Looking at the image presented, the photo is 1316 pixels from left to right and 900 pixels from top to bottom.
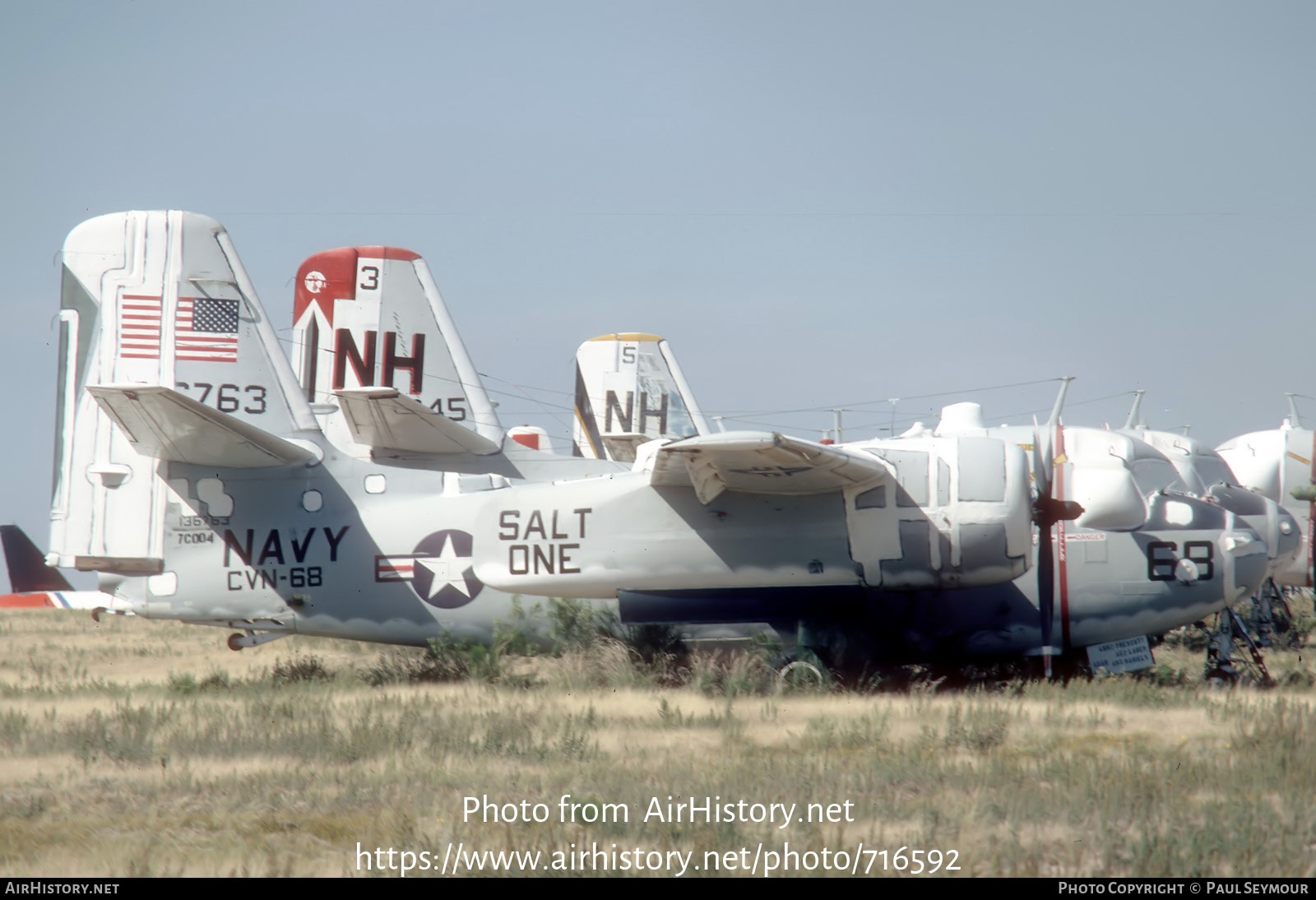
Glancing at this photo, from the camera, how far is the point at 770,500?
36.1ft

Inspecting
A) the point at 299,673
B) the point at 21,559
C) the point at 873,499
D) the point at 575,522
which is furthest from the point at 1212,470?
the point at 21,559

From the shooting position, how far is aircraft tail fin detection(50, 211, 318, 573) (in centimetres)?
1158

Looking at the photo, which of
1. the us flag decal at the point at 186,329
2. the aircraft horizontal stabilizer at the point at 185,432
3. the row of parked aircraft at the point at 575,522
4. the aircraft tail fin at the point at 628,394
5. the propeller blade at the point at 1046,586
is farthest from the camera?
the aircraft tail fin at the point at 628,394

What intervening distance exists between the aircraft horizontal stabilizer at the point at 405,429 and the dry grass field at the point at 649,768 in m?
3.55

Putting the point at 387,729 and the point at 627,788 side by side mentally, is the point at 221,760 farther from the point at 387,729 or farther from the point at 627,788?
the point at 627,788

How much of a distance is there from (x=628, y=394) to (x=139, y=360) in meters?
12.5

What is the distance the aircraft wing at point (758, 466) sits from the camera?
9406 millimetres

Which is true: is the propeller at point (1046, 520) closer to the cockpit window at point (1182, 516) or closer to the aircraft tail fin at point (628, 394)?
the cockpit window at point (1182, 516)

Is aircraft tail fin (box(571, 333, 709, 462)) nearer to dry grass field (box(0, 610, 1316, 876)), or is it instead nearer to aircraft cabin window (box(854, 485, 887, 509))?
dry grass field (box(0, 610, 1316, 876))

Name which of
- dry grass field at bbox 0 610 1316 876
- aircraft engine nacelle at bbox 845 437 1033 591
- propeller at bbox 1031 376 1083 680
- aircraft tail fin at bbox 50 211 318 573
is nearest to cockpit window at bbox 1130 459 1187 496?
propeller at bbox 1031 376 1083 680

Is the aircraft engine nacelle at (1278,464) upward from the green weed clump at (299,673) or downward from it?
upward

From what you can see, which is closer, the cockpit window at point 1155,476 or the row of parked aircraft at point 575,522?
the row of parked aircraft at point 575,522

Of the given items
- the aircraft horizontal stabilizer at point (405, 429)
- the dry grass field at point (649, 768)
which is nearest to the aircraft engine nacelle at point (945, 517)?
the dry grass field at point (649, 768)

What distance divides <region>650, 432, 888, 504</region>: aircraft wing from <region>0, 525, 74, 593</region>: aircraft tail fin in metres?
18.3
